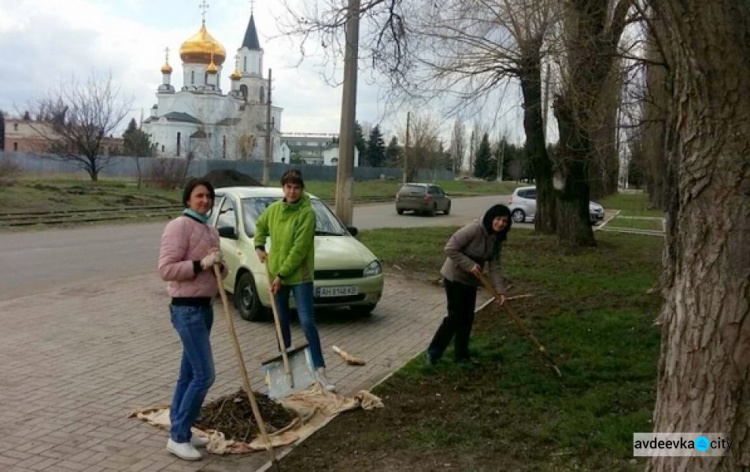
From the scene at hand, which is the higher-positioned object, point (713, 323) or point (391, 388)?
point (713, 323)

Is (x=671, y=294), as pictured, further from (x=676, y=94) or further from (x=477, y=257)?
(x=477, y=257)

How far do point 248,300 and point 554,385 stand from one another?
4347 millimetres

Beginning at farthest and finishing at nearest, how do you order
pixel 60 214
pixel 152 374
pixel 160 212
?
pixel 160 212 < pixel 60 214 < pixel 152 374

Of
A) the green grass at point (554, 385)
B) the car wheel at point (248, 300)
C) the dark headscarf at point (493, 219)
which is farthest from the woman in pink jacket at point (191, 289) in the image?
the car wheel at point (248, 300)

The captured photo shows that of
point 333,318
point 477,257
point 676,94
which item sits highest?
point 676,94

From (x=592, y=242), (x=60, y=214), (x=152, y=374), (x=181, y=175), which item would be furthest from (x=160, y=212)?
(x=152, y=374)

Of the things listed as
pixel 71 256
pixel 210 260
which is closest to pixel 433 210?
pixel 71 256

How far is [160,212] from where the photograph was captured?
28.0m

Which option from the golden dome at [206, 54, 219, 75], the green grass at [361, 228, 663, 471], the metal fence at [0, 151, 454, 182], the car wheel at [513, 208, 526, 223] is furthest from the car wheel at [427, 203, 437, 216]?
the golden dome at [206, 54, 219, 75]

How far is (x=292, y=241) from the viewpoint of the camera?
597 centimetres

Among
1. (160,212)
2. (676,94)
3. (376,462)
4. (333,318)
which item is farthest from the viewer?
(160,212)

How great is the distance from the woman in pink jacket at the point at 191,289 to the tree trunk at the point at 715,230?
266 cm

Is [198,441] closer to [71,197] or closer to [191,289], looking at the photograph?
[191,289]

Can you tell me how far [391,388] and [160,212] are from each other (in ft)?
78.1
